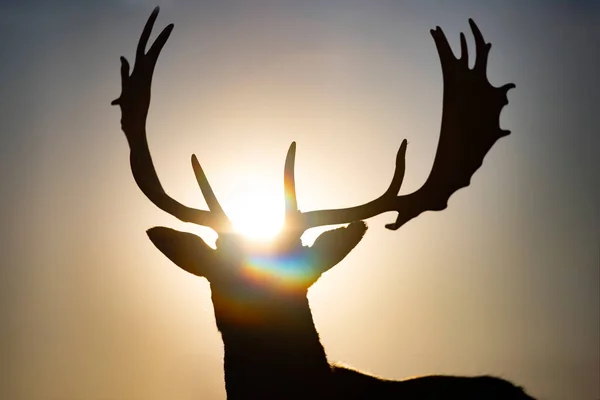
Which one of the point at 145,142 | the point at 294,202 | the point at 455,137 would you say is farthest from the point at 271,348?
the point at 455,137

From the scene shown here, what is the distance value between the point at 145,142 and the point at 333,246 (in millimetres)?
1466

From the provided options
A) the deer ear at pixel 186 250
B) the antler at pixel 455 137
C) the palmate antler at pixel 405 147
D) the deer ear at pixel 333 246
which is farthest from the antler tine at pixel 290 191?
the deer ear at pixel 186 250

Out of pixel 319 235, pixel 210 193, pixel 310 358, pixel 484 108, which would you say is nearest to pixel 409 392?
pixel 310 358

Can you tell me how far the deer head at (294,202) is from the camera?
11.7 ft

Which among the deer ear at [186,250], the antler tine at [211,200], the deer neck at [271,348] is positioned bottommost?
the deer neck at [271,348]

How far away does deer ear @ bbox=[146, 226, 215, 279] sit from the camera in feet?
12.0

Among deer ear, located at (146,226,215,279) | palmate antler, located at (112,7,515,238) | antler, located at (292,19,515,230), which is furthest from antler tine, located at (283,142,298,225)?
deer ear, located at (146,226,215,279)

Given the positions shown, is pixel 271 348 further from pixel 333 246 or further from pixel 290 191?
pixel 290 191

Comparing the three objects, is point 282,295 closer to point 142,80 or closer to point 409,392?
point 409,392

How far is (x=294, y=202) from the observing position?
3.85 meters

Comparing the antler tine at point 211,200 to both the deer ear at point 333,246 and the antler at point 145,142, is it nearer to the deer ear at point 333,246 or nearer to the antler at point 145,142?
the antler at point 145,142

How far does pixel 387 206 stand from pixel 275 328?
119cm

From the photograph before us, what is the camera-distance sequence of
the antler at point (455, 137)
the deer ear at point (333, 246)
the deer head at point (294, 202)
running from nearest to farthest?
the deer head at point (294, 202)
the deer ear at point (333, 246)
the antler at point (455, 137)

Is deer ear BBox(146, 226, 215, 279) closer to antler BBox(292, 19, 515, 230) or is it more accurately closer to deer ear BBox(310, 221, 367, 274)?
deer ear BBox(310, 221, 367, 274)
